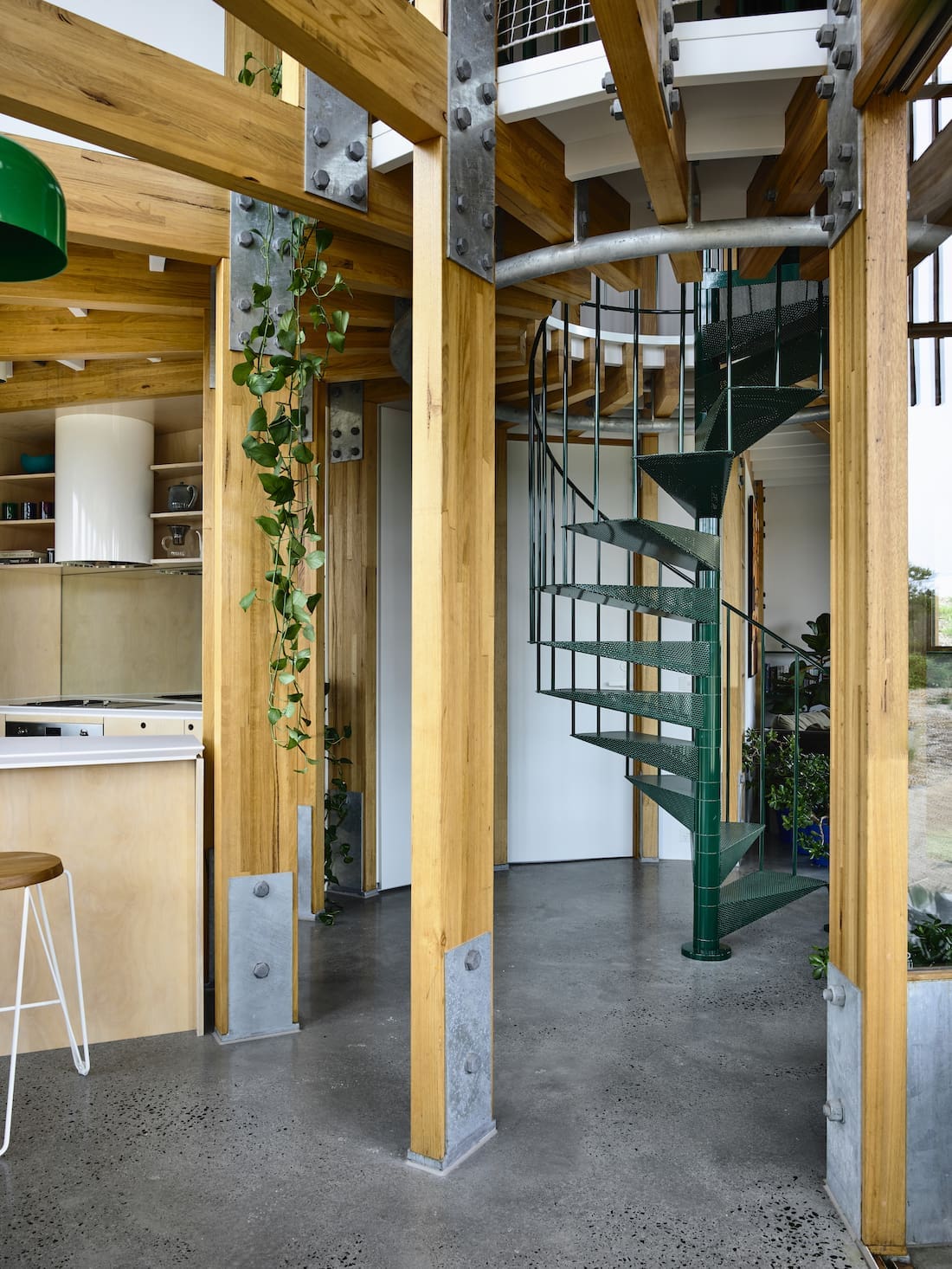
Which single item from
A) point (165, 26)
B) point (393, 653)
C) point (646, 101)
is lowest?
point (393, 653)

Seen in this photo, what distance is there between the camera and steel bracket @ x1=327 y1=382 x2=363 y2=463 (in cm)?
529

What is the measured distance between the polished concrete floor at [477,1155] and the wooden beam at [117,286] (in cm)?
267

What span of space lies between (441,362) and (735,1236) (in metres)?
2.22

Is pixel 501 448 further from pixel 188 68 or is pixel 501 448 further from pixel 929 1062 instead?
pixel 929 1062

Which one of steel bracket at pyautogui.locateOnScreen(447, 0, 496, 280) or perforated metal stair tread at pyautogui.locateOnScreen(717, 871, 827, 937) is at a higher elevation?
steel bracket at pyautogui.locateOnScreen(447, 0, 496, 280)

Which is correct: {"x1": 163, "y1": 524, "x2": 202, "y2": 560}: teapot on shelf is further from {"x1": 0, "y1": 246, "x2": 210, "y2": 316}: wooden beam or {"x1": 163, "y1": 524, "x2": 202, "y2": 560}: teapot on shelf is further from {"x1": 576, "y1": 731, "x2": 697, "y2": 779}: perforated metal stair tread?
{"x1": 576, "y1": 731, "x2": 697, "y2": 779}: perforated metal stair tread

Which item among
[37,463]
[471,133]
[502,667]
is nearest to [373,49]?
[471,133]

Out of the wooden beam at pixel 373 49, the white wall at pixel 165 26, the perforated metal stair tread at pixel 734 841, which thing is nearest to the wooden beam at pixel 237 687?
the white wall at pixel 165 26

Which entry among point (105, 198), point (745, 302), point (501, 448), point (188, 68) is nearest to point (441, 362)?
point (188, 68)

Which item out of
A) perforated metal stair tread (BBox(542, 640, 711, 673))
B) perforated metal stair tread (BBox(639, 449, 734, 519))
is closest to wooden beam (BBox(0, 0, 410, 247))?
perforated metal stair tread (BBox(639, 449, 734, 519))

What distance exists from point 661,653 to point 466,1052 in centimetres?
210

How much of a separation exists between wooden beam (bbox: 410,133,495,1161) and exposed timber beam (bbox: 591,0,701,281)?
1.64 ft

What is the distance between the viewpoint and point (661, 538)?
3852 millimetres

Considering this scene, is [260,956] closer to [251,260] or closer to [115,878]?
[115,878]
